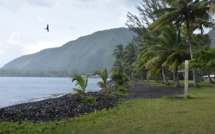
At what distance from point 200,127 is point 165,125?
99cm

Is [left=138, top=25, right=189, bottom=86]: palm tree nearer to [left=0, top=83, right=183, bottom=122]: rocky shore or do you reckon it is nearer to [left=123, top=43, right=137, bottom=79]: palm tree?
[left=0, top=83, right=183, bottom=122]: rocky shore

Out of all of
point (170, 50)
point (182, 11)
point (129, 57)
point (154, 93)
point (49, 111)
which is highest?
point (182, 11)

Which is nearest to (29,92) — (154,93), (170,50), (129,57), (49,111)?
(170,50)

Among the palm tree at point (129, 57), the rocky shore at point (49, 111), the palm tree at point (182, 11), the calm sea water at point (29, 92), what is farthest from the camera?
the palm tree at point (129, 57)

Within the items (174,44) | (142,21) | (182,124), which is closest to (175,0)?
(174,44)

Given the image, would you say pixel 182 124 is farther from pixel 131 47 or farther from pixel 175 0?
pixel 131 47

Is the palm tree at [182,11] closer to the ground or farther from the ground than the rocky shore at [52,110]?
farther from the ground

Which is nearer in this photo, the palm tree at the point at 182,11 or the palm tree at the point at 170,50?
the palm tree at the point at 182,11

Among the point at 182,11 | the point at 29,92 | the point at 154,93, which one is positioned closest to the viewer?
the point at 154,93

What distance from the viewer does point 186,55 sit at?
1064 inches

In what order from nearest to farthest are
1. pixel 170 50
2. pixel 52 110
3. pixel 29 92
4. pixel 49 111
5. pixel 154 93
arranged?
pixel 49 111 → pixel 52 110 → pixel 154 93 → pixel 170 50 → pixel 29 92

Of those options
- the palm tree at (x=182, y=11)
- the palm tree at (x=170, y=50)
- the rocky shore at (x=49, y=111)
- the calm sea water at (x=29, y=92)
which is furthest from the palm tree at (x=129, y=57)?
the rocky shore at (x=49, y=111)

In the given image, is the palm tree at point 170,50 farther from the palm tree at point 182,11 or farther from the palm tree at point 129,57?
the palm tree at point 129,57

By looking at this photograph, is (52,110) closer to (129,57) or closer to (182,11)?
(182,11)
